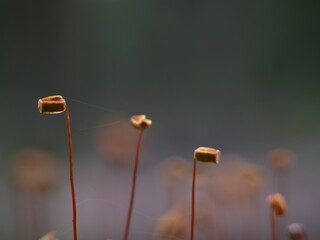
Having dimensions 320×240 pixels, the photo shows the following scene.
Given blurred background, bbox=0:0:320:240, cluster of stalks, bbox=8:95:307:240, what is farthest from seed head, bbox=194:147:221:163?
blurred background, bbox=0:0:320:240

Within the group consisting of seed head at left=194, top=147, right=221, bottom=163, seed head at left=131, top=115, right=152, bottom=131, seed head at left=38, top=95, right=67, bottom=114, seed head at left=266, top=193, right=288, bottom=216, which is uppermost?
seed head at left=38, top=95, right=67, bottom=114

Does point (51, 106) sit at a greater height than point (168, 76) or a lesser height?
lesser

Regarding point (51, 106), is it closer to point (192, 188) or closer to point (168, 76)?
point (192, 188)

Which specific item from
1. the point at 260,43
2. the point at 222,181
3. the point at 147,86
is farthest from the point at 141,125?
the point at 260,43

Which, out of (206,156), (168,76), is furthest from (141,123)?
(168,76)

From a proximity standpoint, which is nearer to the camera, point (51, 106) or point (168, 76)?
point (51, 106)

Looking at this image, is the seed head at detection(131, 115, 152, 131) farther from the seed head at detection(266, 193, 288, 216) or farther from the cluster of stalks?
the seed head at detection(266, 193, 288, 216)

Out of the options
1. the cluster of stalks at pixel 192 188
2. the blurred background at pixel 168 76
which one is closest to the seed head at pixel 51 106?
the cluster of stalks at pixel 192 188

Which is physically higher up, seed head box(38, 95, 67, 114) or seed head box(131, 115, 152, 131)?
seed head box(38, 95, 67, 114)

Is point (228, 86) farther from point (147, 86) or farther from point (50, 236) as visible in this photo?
point (50, 236)
